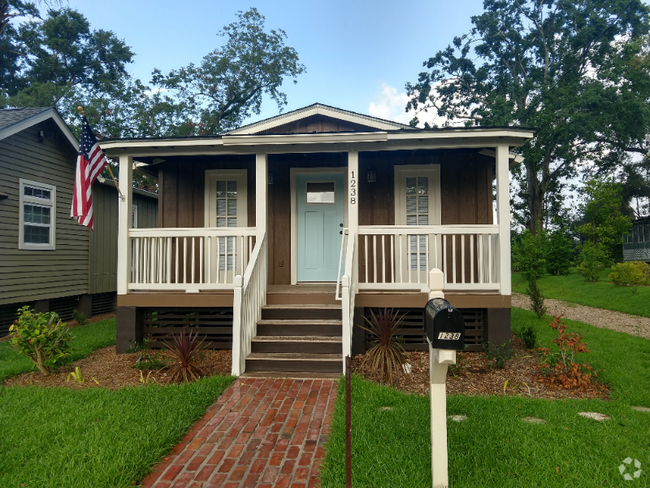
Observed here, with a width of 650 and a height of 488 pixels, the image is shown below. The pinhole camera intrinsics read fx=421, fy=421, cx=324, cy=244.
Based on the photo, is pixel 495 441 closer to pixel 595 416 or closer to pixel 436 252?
pixel 595 416

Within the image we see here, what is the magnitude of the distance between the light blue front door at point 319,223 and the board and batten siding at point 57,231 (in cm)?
594

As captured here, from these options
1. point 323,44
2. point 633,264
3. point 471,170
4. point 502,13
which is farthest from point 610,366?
point 502,13

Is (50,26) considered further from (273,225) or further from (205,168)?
(273,225)

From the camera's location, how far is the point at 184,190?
26.2 feet

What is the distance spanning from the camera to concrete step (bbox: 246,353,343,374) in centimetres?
500

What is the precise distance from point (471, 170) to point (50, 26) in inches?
1004

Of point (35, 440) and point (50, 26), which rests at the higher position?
point (50, 26)

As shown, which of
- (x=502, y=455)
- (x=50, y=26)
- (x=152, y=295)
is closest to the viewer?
(x=502, y=455)

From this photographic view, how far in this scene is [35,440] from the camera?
3.28 meters

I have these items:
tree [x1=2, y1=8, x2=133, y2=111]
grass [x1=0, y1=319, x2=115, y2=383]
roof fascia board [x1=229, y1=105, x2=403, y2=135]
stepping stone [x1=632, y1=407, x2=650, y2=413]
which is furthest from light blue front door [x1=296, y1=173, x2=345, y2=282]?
tree [x1=2, y1=8, x2=133, y2=111]

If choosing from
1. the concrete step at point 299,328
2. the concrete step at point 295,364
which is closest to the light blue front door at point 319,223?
the concrete step at point 299,328

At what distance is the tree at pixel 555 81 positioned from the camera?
811 inches

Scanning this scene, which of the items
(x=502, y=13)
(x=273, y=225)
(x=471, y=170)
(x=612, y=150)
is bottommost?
(x=273, y=225)

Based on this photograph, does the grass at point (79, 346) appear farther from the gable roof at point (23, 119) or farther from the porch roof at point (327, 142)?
the gable roof at point (23, 119)
